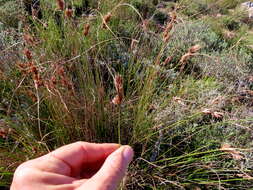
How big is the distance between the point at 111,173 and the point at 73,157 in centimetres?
17

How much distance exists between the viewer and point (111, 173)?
776 mm

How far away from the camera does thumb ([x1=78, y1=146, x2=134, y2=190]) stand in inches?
28.5

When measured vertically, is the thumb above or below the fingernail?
above

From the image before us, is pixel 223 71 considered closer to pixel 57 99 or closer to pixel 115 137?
pixel 115 137

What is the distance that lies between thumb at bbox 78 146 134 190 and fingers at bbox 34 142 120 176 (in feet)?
0.32

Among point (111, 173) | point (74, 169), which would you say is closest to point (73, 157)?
point (74, 169)

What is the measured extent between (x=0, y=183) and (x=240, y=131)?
4.57 ft

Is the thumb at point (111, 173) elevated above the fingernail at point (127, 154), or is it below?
above

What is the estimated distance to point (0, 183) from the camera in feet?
3.87

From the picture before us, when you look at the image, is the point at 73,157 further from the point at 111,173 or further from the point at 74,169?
the point at 111,173

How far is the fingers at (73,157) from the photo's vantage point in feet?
2.64

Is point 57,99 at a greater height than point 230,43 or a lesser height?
greater

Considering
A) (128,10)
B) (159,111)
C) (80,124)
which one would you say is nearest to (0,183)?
(80,124)

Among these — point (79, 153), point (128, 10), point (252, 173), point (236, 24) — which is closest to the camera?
point (79, 153)
